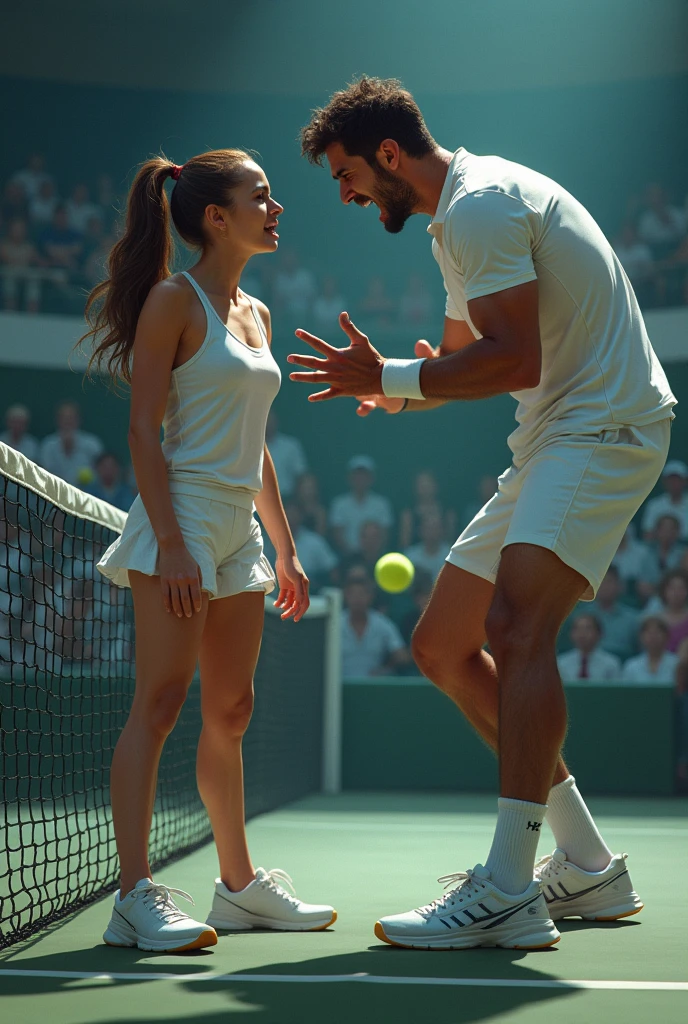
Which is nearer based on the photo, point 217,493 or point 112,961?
point 112,961

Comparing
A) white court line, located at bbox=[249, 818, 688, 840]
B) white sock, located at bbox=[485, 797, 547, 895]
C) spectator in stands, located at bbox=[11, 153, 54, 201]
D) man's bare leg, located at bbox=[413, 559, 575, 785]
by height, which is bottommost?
white court line, located at bbox=[249, 818, 688, 840]

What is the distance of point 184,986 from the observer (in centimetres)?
219

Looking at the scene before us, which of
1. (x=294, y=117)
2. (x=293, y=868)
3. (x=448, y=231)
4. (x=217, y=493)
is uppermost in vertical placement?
(x=294, y=117)

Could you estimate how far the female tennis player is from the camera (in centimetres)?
263

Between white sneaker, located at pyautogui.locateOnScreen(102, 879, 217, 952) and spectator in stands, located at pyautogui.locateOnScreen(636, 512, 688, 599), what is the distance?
25.8ft

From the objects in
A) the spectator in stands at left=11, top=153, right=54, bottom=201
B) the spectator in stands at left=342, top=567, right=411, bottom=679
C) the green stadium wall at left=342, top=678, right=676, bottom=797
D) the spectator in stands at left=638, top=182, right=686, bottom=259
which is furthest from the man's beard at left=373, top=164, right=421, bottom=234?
the spectator in stands at left=11, top=153, right=54, bottom=201

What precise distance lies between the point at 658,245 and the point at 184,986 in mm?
13175

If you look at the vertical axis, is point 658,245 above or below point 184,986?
above

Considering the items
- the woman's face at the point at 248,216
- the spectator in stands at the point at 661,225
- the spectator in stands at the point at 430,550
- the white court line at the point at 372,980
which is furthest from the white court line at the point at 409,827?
the spectator in stands at the point at 661,225

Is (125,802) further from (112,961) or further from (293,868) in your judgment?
(293,868)

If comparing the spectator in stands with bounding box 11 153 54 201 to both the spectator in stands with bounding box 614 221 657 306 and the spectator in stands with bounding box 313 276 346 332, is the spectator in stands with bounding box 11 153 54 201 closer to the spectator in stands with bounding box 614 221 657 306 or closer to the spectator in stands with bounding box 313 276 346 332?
the spectator in stands with bounding box 313 276 346 332

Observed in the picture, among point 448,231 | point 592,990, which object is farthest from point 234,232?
point 592,990

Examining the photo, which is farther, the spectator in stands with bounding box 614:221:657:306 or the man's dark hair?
the spectator in stands with bounding box 614:221:657:306

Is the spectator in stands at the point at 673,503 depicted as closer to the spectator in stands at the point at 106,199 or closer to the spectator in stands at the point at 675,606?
the spectator in stands at the point at 675,606
